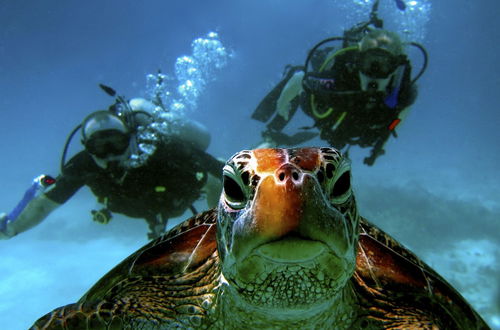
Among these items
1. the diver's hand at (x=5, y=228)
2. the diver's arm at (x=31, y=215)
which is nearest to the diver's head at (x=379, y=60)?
the diver's arm at (x=31, y=215)

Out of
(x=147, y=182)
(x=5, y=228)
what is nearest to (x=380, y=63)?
(x=147, y=182)

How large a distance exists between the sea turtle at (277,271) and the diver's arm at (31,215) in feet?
15.4

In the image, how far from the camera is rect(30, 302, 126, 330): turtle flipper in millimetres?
1876

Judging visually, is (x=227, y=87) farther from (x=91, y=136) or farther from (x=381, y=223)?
(x=91, y=136)

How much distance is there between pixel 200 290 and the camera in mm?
1983

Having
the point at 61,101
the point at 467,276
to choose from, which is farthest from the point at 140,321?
the point at 61,101

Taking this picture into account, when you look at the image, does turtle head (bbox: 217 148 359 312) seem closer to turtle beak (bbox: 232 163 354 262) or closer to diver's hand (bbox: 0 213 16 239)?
turtle beak (bbox: 232 163 354 262)

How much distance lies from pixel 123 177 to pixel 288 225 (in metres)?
5.24

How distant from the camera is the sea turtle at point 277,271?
1058 millimetres

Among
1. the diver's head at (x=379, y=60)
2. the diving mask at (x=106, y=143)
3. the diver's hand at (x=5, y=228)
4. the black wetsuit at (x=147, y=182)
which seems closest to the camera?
the diving mask at (x=106, y=143)

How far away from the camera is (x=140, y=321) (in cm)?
Answer: 198

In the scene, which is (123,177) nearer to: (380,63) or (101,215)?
(101,215)

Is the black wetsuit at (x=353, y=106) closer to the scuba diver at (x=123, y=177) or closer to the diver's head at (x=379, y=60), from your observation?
the diver's head at (x=379, y=60)

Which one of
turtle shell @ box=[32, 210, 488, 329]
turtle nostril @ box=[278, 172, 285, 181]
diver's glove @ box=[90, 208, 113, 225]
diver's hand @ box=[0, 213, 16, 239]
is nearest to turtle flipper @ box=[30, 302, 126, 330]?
turtle shell @ box=[32, 210, 488, 329]
